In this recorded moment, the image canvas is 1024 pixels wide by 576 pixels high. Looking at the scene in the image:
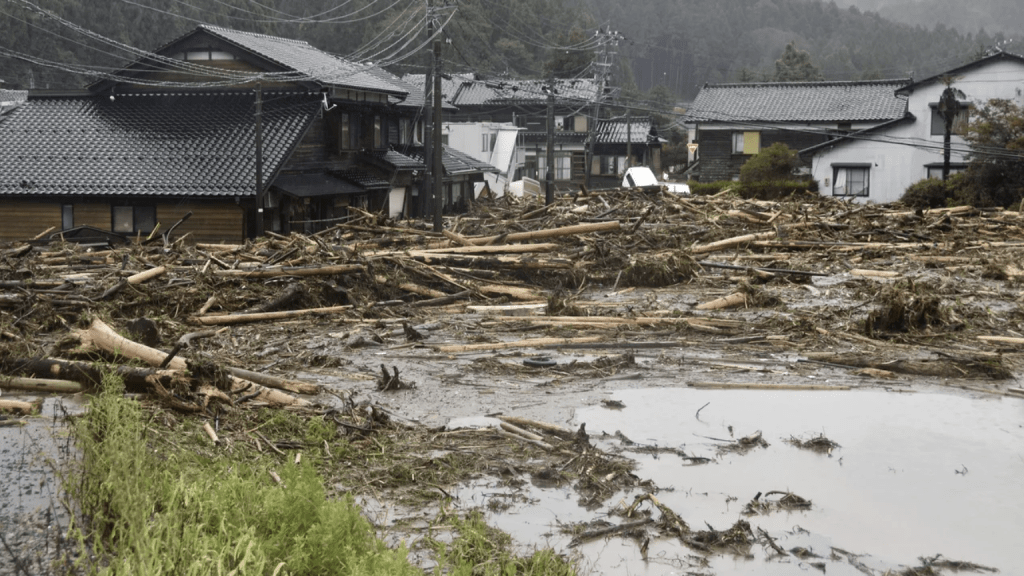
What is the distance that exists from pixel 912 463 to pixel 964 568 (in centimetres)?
214

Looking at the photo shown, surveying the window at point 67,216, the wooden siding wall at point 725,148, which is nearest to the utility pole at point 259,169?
the window at point 67,216

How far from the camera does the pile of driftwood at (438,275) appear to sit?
11.4 meters

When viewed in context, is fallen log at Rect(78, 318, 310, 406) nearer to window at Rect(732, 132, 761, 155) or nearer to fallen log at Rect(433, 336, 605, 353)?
fallen log at Rect(433, 336, 605, 353)

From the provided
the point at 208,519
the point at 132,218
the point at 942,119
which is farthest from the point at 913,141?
the point at 208,519

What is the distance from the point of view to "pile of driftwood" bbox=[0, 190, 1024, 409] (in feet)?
37.3

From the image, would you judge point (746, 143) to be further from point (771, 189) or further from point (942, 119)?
point (942, 119)

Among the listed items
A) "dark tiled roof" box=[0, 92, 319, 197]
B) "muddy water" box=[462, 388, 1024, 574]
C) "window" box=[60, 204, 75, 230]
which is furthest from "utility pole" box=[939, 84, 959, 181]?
"muddy water" box=[462, 388, 1024, 574]

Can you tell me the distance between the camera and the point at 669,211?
26031 mm

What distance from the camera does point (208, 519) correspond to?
5664 mm

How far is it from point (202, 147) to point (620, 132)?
37.4 metres

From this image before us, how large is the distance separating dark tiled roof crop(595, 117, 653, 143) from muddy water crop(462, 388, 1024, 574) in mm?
55309

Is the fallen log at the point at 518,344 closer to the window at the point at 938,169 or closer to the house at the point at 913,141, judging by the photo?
the house at the point at 913,141

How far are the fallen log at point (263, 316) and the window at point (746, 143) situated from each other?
41466mm

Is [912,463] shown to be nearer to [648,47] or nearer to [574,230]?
[574,230]
